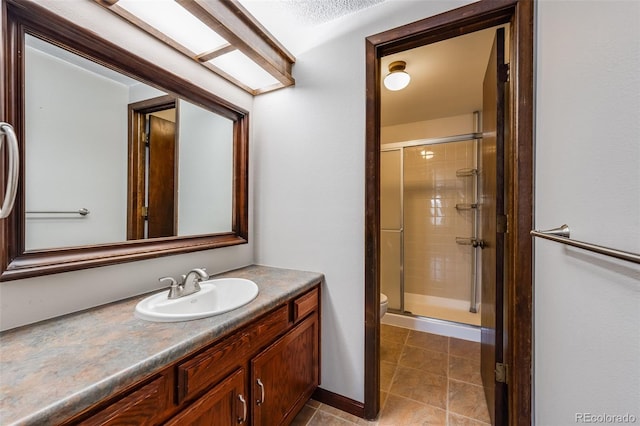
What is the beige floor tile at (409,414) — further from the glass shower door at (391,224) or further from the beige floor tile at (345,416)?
the glass shower door at (391,224)

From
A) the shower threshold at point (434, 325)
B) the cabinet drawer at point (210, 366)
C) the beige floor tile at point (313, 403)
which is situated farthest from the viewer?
the shower threshold at point (434, 325)

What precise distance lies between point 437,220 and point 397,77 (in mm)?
1867

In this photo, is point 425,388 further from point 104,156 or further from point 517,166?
point 104,156

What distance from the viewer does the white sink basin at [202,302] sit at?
2.92ft

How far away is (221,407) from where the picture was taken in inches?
35.2

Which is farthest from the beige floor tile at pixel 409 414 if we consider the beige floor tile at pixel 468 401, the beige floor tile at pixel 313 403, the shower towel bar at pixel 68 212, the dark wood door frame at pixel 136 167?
the shower towel bar at pixel 68 212

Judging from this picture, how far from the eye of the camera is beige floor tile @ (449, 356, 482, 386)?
173 cm

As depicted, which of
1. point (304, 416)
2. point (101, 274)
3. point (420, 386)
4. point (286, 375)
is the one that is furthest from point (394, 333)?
point (101, 274)

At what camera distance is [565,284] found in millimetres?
773

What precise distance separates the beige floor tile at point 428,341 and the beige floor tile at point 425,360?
62 mm

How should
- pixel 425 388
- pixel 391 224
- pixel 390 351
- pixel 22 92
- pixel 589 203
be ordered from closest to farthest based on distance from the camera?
1. pixel 589 203
2. pixel 22 92
3. pixel 425 388
4. pixel 390 351
5. pixel 391 224

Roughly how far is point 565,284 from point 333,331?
113cm

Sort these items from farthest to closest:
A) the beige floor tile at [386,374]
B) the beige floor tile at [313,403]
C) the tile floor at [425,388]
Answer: the beige floor tile at [386,374]
the beige floor tile at [313,403]
the tile floor at [425,388]

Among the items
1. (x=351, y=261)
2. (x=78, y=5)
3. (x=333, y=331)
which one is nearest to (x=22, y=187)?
(x=78, y=5)
